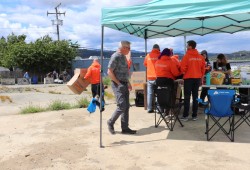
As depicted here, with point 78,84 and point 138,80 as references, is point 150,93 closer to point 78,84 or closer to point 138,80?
point 138,80

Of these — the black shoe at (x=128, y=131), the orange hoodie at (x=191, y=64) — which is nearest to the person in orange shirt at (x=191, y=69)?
the orange hoodie at (x=191, y=64)

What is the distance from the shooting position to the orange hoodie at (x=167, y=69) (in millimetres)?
7223

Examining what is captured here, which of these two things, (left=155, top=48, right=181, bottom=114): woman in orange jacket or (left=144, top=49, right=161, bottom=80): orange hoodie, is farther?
(left=144, top=49, right=161, bottom=80): orange hoodie

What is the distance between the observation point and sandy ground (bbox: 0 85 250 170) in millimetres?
5000

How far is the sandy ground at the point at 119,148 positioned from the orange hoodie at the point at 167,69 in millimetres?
1114

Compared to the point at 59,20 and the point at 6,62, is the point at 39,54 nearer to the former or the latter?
the point at 6,62

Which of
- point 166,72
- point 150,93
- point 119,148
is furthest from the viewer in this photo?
point 150,93

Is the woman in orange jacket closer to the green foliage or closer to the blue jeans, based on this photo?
the blue jeans

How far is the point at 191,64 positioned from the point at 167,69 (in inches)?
23.1

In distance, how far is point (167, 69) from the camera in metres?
7.23

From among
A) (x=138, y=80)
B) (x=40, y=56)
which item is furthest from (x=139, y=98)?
(x=40, y=56)

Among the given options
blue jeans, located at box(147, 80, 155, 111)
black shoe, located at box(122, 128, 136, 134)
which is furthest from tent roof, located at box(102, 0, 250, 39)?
black shoe, located at box(122, 128, 136, 134)

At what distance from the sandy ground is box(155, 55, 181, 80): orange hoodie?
1114 mm

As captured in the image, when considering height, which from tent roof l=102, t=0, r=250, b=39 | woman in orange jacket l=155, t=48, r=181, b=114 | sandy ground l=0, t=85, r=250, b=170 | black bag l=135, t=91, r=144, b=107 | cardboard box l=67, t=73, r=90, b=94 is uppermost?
tent roof l=102, t=0, r=250, b=39
